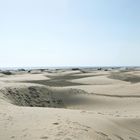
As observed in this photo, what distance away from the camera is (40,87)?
17281 mm

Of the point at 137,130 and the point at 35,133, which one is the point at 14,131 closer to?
the point at 35,133

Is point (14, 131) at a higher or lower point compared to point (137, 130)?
higher

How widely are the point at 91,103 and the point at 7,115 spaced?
8440 millimetres

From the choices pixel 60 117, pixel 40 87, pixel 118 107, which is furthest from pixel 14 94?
pixel 60 117

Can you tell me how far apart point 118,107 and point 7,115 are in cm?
847

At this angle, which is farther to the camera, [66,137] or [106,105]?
[106,105]

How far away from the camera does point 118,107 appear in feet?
52.4

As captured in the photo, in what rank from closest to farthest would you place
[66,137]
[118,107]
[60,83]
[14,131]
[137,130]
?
[66,137] < [14,131] < [137,130] < [118,107] < [60,83]

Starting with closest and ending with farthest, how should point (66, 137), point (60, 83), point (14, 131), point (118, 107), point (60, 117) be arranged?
point (66, 137), point (14, 131), point (60, 117), point (118, 107), point (60, 83)

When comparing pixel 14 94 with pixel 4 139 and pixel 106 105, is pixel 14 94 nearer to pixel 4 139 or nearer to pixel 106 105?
pixel 106 105

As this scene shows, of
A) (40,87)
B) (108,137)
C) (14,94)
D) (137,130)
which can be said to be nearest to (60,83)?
(40,87)

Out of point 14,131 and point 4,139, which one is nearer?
point 4,139

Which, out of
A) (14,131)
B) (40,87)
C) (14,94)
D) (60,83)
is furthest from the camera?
(60,83)

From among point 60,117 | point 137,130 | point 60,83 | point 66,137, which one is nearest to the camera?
point 66,137
